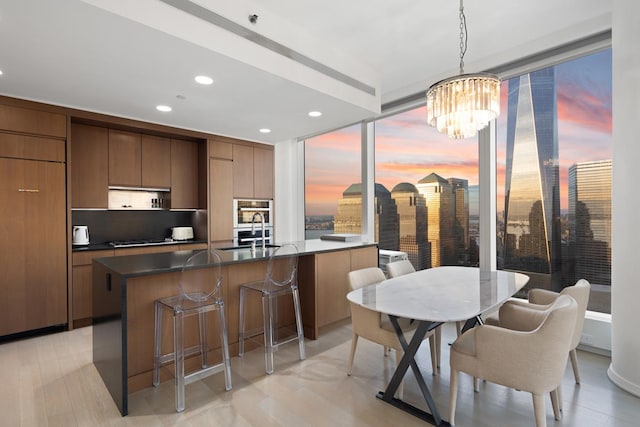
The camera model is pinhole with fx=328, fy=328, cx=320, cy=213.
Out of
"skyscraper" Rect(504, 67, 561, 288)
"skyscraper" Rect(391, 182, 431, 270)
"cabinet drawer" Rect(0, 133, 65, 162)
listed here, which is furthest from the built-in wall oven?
"skyscraper" Rect(504, 67, 561, 288)

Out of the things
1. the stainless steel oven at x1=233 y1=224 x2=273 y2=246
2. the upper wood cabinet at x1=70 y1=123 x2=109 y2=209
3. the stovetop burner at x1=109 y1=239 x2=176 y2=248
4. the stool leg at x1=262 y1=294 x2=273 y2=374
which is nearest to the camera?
the stool leg at x1=262 y1=294 x2=273 y2=374

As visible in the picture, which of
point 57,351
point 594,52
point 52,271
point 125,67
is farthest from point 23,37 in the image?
point 594,52

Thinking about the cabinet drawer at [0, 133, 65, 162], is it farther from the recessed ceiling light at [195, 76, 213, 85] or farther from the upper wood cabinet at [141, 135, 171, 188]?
the recessed ceiling light at [195, 76, 213, 85]

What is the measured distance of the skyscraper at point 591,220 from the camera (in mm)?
3016

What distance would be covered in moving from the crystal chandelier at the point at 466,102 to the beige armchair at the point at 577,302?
1269mm

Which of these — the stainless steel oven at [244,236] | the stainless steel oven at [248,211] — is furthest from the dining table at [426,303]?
the stainless steel oven at [248,211]

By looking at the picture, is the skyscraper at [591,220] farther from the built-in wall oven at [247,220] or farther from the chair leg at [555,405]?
the built-in wall oven at [247,220]

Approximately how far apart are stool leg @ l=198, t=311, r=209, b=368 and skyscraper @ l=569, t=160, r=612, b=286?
3.52 metres

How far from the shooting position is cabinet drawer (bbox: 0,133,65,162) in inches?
135

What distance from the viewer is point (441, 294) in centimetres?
231

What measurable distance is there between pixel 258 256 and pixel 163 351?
1045mm

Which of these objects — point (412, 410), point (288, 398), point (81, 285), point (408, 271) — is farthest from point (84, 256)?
point (412, 410)


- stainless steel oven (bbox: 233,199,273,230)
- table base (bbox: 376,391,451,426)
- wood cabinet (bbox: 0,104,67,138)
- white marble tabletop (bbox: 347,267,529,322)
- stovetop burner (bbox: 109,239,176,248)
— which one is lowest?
table base (bbox: 376,391,451,426)

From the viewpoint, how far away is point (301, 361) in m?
2.93
